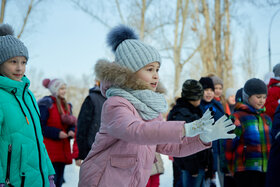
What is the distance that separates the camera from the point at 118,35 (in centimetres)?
222

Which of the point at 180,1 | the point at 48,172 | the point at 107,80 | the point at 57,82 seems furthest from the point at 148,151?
the point at 180,1

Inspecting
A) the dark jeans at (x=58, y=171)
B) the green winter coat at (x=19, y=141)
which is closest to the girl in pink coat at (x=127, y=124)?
the green winter coat at (x=19, y=141)

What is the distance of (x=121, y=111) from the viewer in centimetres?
164

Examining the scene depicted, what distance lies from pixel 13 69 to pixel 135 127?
1.18 metres

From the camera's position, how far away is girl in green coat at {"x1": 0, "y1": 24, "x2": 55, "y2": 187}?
186 cm

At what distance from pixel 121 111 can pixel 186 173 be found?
7.46 ft

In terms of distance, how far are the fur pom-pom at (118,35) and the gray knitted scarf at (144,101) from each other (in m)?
0.50

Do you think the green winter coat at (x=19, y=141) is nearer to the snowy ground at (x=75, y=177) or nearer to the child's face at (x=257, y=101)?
the child's face at (x=257, y=101)

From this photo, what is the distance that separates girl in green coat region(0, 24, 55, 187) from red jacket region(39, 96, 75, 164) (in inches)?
77.8

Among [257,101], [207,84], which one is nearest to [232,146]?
[257,101]

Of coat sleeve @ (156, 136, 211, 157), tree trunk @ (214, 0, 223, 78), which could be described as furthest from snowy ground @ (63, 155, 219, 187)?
tree trunk @ (214, 0, 223, 78)

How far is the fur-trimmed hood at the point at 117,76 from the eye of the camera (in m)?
1.83

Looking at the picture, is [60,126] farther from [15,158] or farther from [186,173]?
[15,158]

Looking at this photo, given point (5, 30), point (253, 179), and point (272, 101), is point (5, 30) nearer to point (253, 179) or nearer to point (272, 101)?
point (253, 179)
